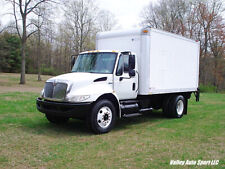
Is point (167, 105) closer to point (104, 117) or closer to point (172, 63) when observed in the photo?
point (172, 63)

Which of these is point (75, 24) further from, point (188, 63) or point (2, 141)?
point (2, 141)

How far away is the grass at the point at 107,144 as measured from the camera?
5.24 meters

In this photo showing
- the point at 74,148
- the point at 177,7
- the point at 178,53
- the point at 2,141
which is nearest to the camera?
the point at 74,148

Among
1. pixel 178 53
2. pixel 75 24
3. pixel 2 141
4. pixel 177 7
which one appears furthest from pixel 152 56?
pixel 177 7

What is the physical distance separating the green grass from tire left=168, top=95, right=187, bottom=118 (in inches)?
34.9

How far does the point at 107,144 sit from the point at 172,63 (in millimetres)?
5160

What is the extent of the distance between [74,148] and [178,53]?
6.47m

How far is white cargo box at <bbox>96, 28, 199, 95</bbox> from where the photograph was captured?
9.05 m

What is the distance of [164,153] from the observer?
19.0ft

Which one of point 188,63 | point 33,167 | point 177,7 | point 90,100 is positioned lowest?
point 33,167

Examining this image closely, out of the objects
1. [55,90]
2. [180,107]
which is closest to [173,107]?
[180,107]

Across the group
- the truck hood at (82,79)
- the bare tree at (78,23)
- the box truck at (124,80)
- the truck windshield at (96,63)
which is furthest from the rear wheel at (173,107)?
the bare tree at (78,23)

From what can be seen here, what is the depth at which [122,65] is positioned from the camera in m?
8.37

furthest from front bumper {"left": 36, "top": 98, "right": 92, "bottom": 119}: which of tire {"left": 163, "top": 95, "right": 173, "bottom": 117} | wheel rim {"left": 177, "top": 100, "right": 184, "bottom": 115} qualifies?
wheel rim {"left": 177, "top": 100, "right": 184, "bottom": 115}
